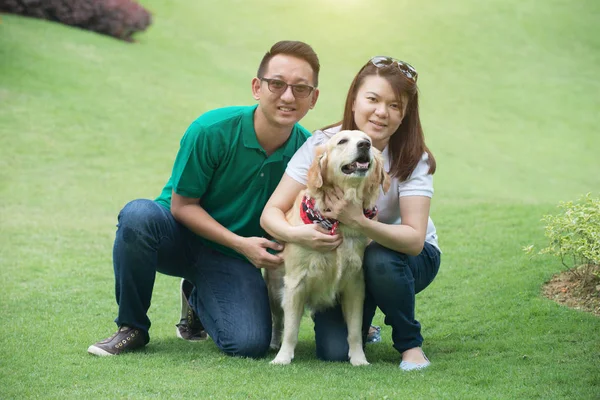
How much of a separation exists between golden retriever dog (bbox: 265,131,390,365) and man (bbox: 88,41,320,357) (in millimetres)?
204

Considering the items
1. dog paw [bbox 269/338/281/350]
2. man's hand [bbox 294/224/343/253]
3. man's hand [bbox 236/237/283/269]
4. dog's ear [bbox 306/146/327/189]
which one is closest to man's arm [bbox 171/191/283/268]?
man's hand [bbox 236/237/283/269]

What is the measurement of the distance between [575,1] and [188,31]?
11980mm

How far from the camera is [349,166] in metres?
3.61

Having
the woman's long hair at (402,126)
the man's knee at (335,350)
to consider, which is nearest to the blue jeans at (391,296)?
the man's knee at (335,350)

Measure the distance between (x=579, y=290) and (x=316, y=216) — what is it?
228 centimetres

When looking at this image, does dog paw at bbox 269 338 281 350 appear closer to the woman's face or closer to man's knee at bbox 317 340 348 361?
→ man's knee at bbox 317 340 348 361

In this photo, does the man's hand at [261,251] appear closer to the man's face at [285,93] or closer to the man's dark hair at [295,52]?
the man's face at [285,93]

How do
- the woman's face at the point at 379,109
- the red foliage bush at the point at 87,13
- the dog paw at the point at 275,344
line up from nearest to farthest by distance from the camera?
the woman's face at the point at 379,109 < the dog paw at the point at 275,344 < the red foliage bush at the point at 87,13

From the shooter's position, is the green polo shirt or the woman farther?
the green polo shirt

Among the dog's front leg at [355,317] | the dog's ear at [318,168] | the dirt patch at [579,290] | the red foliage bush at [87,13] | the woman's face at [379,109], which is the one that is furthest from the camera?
the red foliage bush at [87,13]

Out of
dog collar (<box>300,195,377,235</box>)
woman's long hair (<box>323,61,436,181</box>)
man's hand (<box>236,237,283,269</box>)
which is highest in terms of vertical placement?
woman's long hair (<box>323,61,436,181</box>)

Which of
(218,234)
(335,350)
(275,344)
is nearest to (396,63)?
(218,234)

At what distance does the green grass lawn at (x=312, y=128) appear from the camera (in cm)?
364

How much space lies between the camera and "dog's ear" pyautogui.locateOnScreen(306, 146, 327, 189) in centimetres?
366
